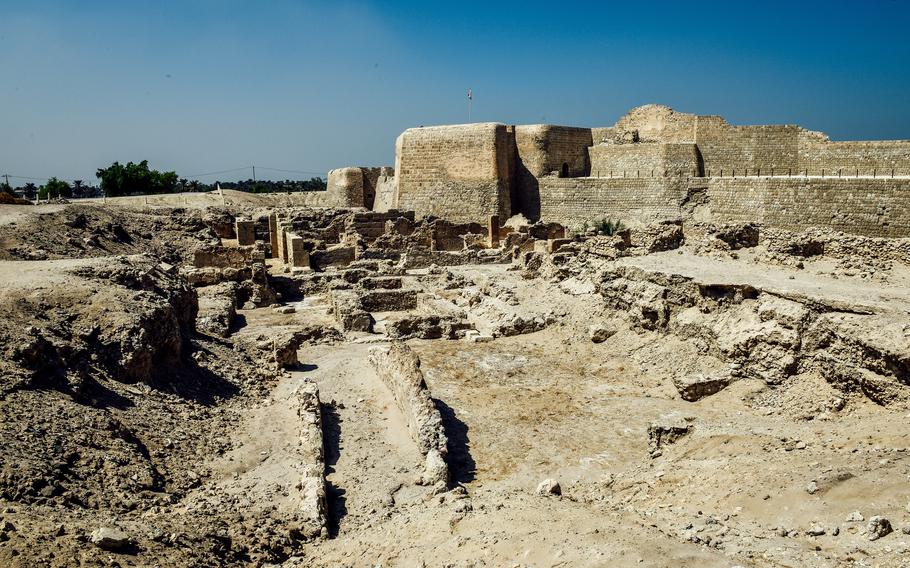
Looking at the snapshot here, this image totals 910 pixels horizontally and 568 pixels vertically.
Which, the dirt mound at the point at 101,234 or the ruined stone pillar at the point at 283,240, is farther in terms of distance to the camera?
the ruined stone pillar at the point at 283,240

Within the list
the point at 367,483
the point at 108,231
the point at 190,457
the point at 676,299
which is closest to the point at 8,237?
the point at 108,231

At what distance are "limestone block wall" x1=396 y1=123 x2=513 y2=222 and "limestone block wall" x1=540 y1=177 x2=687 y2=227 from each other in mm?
2145

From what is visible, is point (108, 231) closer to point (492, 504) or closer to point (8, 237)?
point (8, 237)

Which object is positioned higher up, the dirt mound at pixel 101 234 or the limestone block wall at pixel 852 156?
the limestone block wall at pixel 852 156

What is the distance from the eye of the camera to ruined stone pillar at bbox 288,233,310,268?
2275 cm

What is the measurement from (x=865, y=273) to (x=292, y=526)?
36.1 feet

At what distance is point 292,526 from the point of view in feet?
22.2

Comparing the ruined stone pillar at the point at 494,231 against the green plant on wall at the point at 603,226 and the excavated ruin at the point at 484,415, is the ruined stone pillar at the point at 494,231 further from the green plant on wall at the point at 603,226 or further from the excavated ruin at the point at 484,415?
the excavated ruin at the point at 484,415

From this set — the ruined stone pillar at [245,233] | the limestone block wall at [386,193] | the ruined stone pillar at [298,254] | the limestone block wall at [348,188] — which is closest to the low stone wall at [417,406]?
the ruined stone pillar at [298,254]

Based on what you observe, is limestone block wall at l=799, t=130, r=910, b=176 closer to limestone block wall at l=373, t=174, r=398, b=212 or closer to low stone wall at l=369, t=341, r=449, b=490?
limestone block wall at l=373, t=174, r=398, b=212

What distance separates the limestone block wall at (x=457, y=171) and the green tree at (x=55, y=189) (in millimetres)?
29075

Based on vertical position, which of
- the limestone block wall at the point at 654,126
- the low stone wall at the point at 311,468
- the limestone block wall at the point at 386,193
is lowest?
the low stone wall at the point at 311,468

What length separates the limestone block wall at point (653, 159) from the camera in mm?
30406

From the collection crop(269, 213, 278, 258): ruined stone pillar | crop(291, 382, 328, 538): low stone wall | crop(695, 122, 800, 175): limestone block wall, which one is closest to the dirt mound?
crop(269, 213, 278, 258): ruined stone pillar
